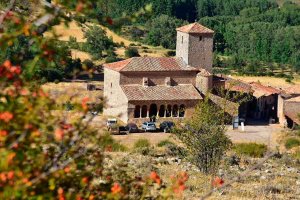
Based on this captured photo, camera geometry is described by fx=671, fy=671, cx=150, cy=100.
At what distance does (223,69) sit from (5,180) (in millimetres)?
69849

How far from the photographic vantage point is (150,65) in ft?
144

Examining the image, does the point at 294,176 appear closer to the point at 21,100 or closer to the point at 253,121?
the point at 21,100

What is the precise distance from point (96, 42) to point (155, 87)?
1202 inches

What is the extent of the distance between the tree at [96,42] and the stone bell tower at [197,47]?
76.6 feet

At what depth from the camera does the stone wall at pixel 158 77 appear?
42.9 metres

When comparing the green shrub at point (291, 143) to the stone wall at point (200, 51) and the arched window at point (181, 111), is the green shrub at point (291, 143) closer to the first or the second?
the arched window at point (181, 111)

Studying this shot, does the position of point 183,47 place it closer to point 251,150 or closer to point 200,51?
point 200,51

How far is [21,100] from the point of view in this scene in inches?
204

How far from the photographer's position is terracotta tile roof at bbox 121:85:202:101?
41969 mm

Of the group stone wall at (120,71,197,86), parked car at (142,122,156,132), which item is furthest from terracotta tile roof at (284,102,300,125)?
parked car at (142,122,156,132)

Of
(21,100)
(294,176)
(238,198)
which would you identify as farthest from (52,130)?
(294,176)

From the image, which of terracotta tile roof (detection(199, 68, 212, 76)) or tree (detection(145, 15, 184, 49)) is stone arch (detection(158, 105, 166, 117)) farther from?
tree (detection(145, 15, 184, 49))

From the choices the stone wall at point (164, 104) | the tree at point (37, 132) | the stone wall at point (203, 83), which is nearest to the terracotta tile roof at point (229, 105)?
the stone wall at point (164, 104)

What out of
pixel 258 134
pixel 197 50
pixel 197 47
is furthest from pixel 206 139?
pixel 197 47
